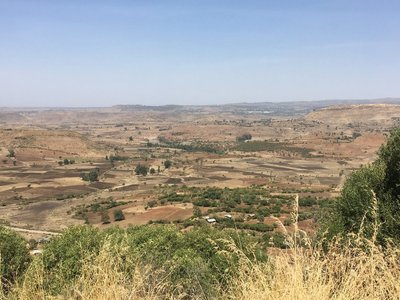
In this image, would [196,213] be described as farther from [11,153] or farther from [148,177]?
[11,153]

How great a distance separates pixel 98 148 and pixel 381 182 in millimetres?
179699

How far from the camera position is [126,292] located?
438 centimetres

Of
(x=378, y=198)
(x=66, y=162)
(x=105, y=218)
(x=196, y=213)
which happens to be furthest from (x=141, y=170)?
(x=378, y=198)

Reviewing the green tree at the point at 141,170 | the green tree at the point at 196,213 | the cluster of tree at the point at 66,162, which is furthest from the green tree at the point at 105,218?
the cluster of tree at the point at 66,162

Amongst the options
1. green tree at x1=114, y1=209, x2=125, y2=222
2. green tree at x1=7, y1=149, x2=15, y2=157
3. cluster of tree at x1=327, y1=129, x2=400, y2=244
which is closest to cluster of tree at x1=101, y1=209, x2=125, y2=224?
green tree at x1=114, y1=209, x2=125, y2=222


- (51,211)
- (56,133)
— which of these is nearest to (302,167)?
(51,211)

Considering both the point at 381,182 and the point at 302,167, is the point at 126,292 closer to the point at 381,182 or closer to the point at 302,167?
the point at 381,182

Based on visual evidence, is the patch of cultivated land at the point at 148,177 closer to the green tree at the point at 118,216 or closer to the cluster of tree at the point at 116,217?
the cluster of tree at the point at 116,217

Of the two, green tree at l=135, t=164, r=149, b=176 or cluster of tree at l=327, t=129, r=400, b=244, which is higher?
cluster of tree at l=327, t=129, r=400, b=244

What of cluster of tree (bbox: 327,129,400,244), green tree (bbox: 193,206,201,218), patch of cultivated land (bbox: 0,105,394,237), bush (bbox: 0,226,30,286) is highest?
cluster of tree (bbox: 327,129,400,244)

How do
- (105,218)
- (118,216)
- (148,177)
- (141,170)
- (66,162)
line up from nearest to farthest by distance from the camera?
(118,216) < (105,218) < (148,177) < (141,170) < (66,162)

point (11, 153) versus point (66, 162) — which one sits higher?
point (11, 153)

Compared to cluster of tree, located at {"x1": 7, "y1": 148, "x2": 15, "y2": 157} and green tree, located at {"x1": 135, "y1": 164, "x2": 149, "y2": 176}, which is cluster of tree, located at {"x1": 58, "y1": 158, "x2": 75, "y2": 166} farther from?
green tree, located at {"x1": 135, "y1": 164, "x2": 149, "y2": 176}

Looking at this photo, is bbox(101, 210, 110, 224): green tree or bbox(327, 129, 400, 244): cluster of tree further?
bbox(101, 210, 110, 224): green tree
